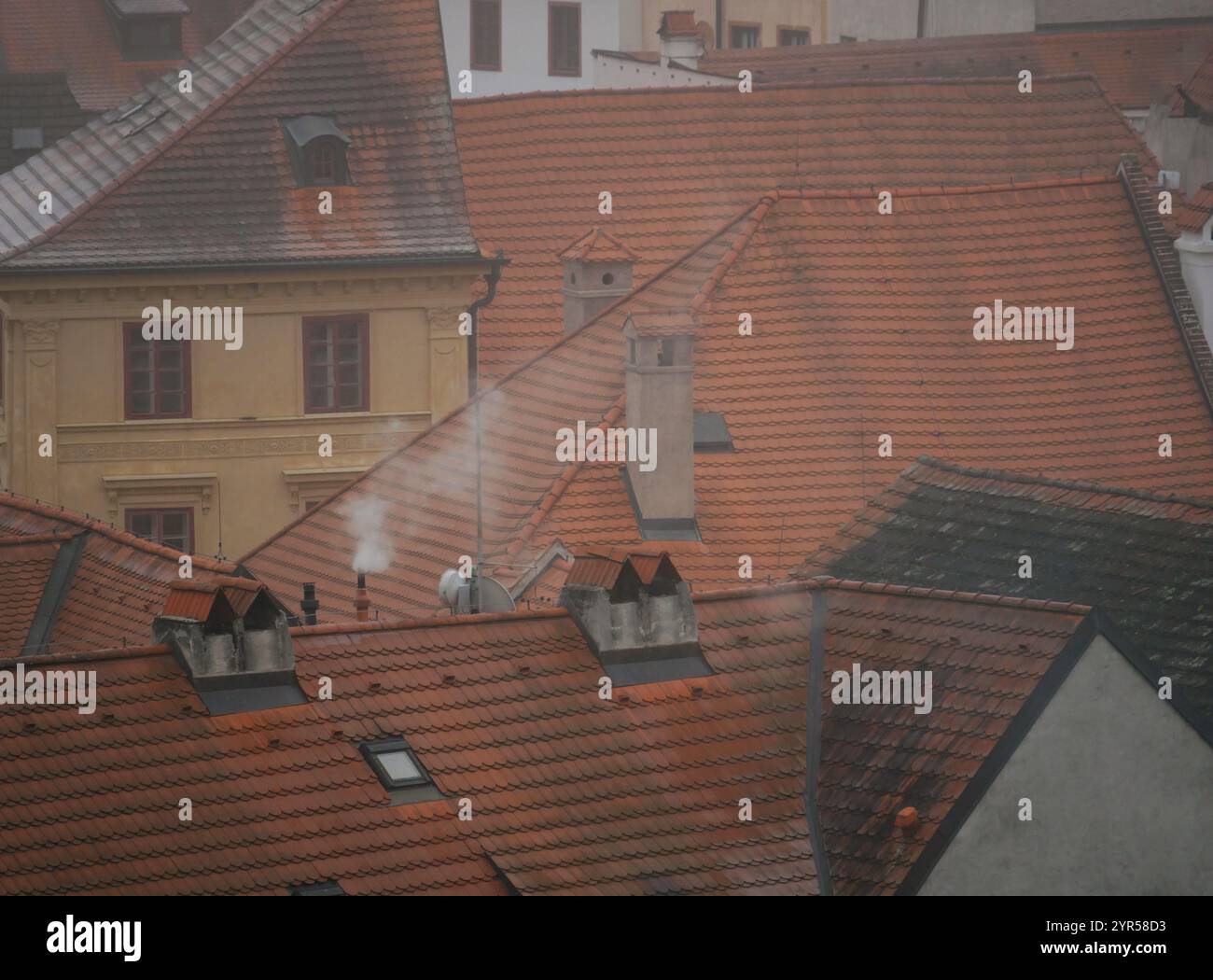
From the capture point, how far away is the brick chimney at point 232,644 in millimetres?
26500

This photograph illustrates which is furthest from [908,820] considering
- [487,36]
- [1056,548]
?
[487,36]

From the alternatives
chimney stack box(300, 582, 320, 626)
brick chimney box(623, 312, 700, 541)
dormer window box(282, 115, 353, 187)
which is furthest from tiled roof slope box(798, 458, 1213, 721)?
dormer window box(282, 115, 353, 187)

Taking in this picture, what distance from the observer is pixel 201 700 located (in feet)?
86.5

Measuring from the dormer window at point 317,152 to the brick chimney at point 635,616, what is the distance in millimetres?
18999

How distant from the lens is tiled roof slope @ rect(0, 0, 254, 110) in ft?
240

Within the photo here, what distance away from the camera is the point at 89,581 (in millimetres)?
36000

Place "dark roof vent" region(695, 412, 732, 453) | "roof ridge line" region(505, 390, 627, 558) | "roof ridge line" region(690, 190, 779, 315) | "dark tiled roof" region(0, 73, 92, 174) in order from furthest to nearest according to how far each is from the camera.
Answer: "dark tiled roof" region(0, 73, 92, 174) < "roof ridge line" region(690, 190, 779, 315) < "dark roof vent" region(695, 412, 732, 453) < "roof ridge line" region(505, 390, 627, 558)

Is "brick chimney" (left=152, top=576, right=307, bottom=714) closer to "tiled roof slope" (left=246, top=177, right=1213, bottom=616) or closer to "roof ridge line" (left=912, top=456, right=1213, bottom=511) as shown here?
"tiled roof slope" (left=246, top=177, right=1213, bottom=616)

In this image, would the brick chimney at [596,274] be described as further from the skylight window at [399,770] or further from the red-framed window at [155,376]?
the skylight window at [399,770]

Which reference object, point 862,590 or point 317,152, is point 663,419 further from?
point 317,152

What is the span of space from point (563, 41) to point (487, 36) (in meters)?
1.90

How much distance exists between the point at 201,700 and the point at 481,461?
12.2 m

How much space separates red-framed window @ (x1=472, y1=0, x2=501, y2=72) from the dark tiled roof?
8648mm

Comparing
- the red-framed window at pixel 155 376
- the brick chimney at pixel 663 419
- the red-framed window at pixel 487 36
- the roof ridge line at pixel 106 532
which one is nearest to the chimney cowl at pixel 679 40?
the red-framed window at pixel 487 36
